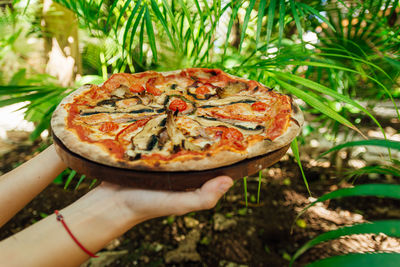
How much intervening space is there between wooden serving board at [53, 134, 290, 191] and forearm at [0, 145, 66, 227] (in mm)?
424

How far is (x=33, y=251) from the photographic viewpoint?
3.64 feet

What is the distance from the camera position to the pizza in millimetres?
1270

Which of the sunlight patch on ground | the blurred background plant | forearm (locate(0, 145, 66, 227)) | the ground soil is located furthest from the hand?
the sunlight patch on ground

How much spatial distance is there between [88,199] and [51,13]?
8.40 feet

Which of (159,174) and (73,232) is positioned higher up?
(159,174)

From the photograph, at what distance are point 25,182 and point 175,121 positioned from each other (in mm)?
916

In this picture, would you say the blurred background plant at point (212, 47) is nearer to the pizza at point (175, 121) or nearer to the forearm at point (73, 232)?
the pizza at point (175, 121)

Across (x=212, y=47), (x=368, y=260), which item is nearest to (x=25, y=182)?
(x=368, y=260)

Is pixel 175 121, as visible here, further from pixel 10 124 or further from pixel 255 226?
pixel 10 124

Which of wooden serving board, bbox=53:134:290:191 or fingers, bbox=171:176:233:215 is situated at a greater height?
wooden serving board, bbox=53:134:290:191

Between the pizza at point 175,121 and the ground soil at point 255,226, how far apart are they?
1.32 meters

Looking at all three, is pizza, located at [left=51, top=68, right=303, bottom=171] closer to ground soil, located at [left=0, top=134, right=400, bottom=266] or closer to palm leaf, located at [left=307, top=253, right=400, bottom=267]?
palm leaf, located at [left=307, top=253, right=400, bottom=267]

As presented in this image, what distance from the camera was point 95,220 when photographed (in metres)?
1.26

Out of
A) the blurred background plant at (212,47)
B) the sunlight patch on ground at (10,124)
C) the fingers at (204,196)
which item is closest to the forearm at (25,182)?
the blurred background plant at (212,47)
